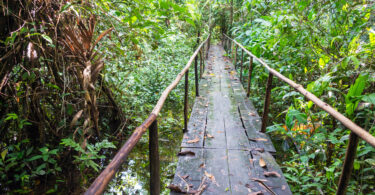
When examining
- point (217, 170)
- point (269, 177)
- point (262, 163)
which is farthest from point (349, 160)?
point (217, 170)

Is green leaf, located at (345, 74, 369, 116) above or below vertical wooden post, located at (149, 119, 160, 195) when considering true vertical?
above

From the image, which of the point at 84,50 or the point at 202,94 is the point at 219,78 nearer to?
the point at 202,94

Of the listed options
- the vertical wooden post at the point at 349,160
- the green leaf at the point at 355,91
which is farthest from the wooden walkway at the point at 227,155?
the green leaf at the point at 355,91

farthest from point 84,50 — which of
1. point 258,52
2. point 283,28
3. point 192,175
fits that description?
point 258,52

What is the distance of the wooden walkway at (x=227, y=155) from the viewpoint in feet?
7.00

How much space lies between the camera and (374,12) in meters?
2.58

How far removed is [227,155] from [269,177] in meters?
0.53

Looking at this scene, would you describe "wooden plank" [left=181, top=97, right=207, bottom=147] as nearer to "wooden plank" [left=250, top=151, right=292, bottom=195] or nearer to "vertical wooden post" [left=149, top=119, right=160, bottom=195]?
"wooden plank" [left=250, top=151, right=292, bottom=195]

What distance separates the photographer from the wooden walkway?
213 centimetres

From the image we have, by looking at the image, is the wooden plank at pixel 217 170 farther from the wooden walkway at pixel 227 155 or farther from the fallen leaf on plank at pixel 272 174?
the fallen leaf on plank at pixel 272 174

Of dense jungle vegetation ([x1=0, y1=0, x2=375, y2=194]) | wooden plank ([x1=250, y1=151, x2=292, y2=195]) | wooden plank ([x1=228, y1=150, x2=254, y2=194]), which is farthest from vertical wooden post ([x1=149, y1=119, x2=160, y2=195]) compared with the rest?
wooden plank ([x1=250, y1=151, x2=292, y2=195])

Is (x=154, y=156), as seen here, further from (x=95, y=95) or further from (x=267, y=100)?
(x=267, y=100)

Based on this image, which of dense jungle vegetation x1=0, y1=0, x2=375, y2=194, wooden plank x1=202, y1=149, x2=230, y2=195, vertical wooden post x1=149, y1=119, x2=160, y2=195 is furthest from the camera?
dense jungle vegetation x1=0, y1=0, x2=375, y2=194

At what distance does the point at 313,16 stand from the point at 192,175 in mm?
2989
